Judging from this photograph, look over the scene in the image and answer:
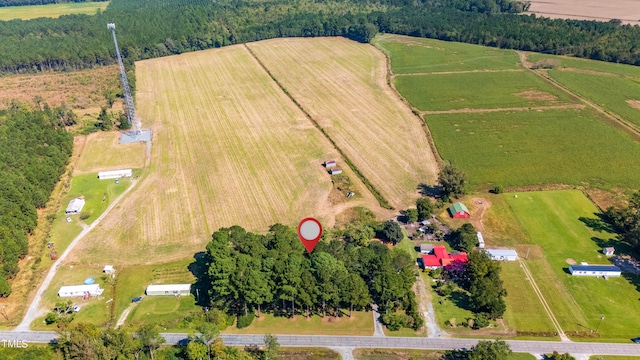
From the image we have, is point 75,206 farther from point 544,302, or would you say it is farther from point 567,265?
point 567,265

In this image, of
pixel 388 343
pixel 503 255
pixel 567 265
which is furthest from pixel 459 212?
pixel 388 343

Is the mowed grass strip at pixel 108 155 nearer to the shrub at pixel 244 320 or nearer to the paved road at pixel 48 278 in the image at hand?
the paved road at pixel 48 278

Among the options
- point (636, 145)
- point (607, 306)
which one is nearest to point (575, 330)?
point (607, 306)

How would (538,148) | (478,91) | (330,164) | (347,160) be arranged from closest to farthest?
(330,164), (347,160), (538,148), (478,91)

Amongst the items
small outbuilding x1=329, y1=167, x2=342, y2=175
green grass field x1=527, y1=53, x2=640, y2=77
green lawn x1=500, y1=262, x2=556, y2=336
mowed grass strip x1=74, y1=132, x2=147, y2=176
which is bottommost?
mowed grass strip x1=74, y1=132, x2=147, y2=176

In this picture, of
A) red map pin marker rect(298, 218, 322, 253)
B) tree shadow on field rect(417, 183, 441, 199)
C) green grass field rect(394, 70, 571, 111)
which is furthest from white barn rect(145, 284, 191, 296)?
green grass field rect(394, 70, 571, 111)

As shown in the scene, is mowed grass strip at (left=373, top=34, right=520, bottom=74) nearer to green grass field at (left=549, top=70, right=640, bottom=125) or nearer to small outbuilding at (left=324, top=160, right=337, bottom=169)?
green grass field at (left=549, top=70, right=640, bottom=125)
